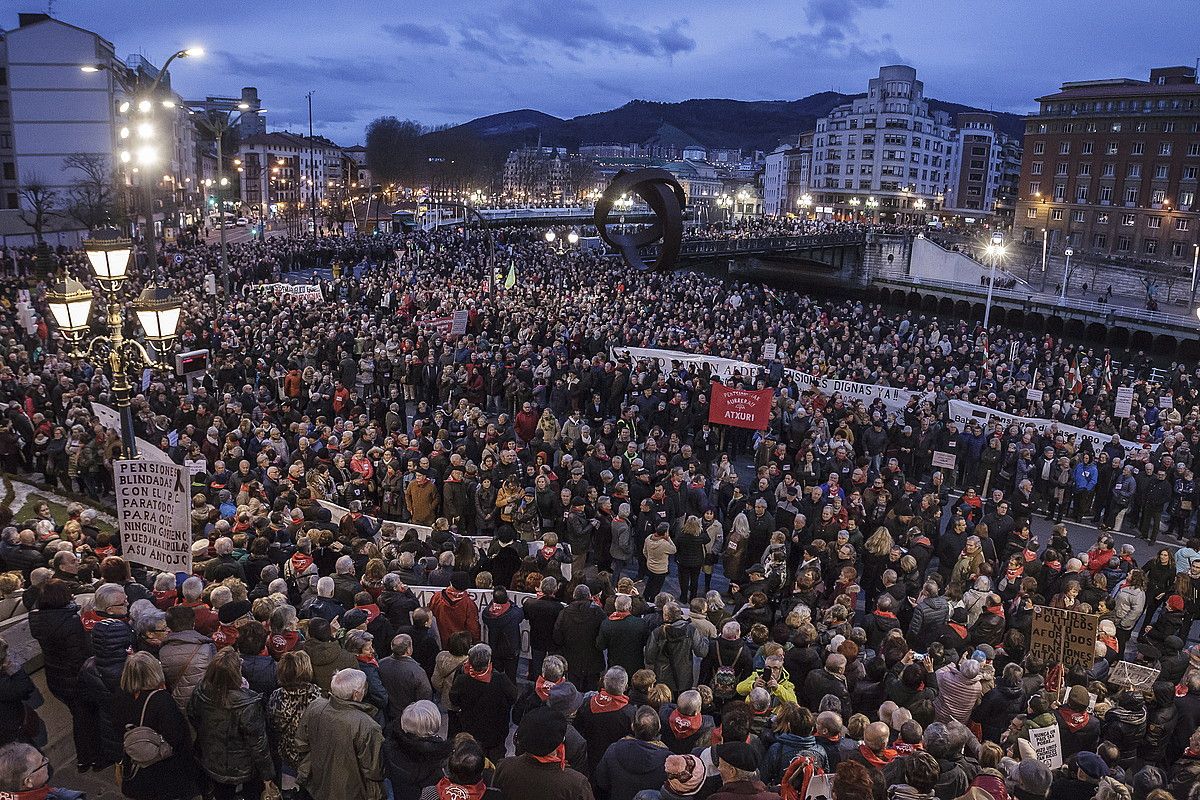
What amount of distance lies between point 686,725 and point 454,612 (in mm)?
2730

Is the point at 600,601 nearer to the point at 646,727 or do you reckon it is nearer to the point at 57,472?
the point at 646,727

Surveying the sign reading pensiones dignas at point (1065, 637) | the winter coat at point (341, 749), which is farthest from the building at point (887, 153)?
the winter coat at point (341, 749)

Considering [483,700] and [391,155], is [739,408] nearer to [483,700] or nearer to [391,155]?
→ [483,700]

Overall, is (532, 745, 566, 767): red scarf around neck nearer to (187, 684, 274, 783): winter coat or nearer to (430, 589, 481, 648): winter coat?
(187, 684, 274, 783): winter coat

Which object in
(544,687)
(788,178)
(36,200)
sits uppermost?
(788,178)

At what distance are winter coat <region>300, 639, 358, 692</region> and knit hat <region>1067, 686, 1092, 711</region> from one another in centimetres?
520

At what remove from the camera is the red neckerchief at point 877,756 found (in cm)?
501

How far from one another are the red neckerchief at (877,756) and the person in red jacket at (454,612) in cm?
348

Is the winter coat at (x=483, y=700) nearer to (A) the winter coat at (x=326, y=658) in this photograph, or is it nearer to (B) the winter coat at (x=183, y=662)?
(A) the winter coat at (x=326, y=658)

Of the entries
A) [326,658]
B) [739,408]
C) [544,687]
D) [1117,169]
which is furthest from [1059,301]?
[326,658]

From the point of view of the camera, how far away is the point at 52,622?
19.4ft

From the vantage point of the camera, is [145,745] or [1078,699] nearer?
[145,745]

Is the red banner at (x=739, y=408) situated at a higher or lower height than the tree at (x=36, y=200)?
lower

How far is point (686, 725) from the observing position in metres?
5.37
